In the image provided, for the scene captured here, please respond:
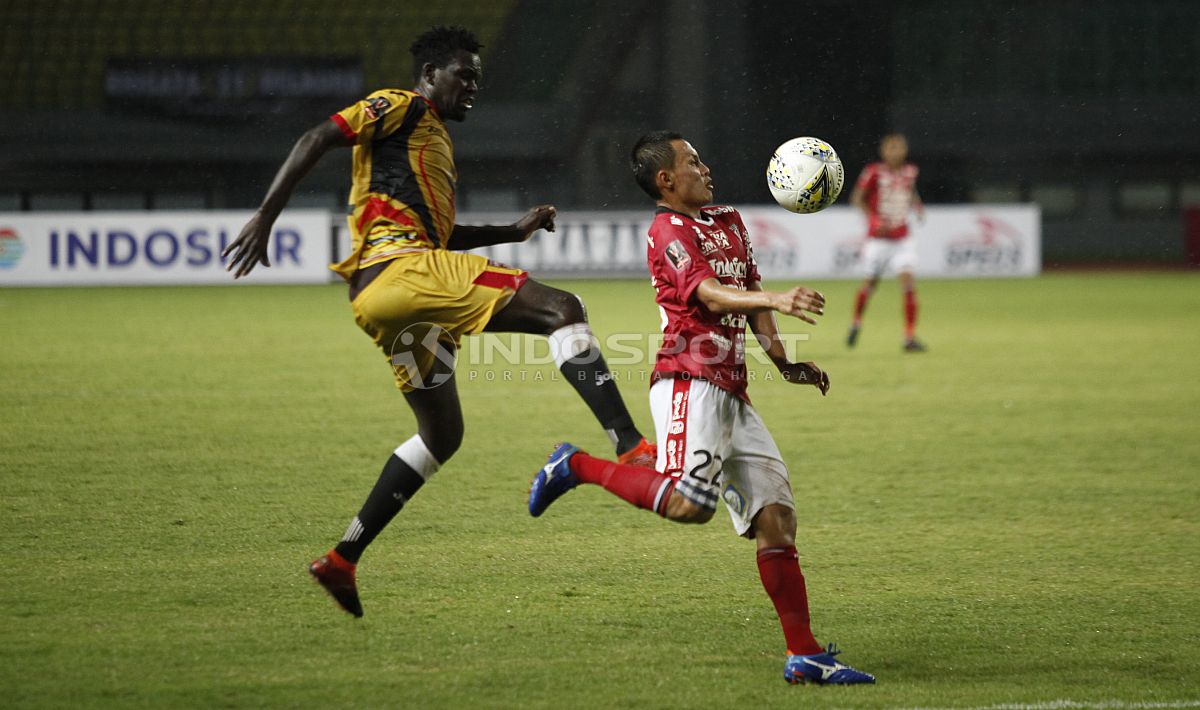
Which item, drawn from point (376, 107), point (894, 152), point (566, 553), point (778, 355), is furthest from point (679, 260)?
point (894, 152)

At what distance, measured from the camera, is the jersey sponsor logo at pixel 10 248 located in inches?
834

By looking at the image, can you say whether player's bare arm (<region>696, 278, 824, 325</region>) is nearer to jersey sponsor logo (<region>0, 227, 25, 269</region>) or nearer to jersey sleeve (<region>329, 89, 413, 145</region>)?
jersey sleeve (<region>329, 89, 413, 145</region>)

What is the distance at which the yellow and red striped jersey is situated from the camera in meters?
4.57

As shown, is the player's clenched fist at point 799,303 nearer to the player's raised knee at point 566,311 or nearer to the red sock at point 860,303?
the player's raised knee at point 566,311

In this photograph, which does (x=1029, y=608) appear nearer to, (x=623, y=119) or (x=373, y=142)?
(x=373, y=142)

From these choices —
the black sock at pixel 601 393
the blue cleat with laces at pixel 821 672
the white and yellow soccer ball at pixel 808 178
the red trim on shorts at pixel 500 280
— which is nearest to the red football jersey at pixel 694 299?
the black sock at pixel 601 393

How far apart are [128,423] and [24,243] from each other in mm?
13778

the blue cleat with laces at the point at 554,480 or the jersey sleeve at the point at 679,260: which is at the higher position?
the jersey sleeve at the point at 679,260

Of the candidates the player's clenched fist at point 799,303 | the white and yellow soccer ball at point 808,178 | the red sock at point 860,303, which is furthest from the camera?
the red sock at point 860,303

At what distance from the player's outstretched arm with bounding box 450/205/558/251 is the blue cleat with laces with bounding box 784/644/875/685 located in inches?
74.2

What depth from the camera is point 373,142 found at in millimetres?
4590

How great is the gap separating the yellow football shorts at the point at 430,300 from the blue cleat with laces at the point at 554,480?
0.49 m

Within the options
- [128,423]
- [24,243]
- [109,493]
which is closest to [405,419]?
[128,423]

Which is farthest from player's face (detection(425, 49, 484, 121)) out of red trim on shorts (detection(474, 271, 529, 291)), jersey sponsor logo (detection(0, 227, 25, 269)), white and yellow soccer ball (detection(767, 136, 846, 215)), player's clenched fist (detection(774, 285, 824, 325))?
jersey sponsor logo (detection(0, 227, 25, 269))
